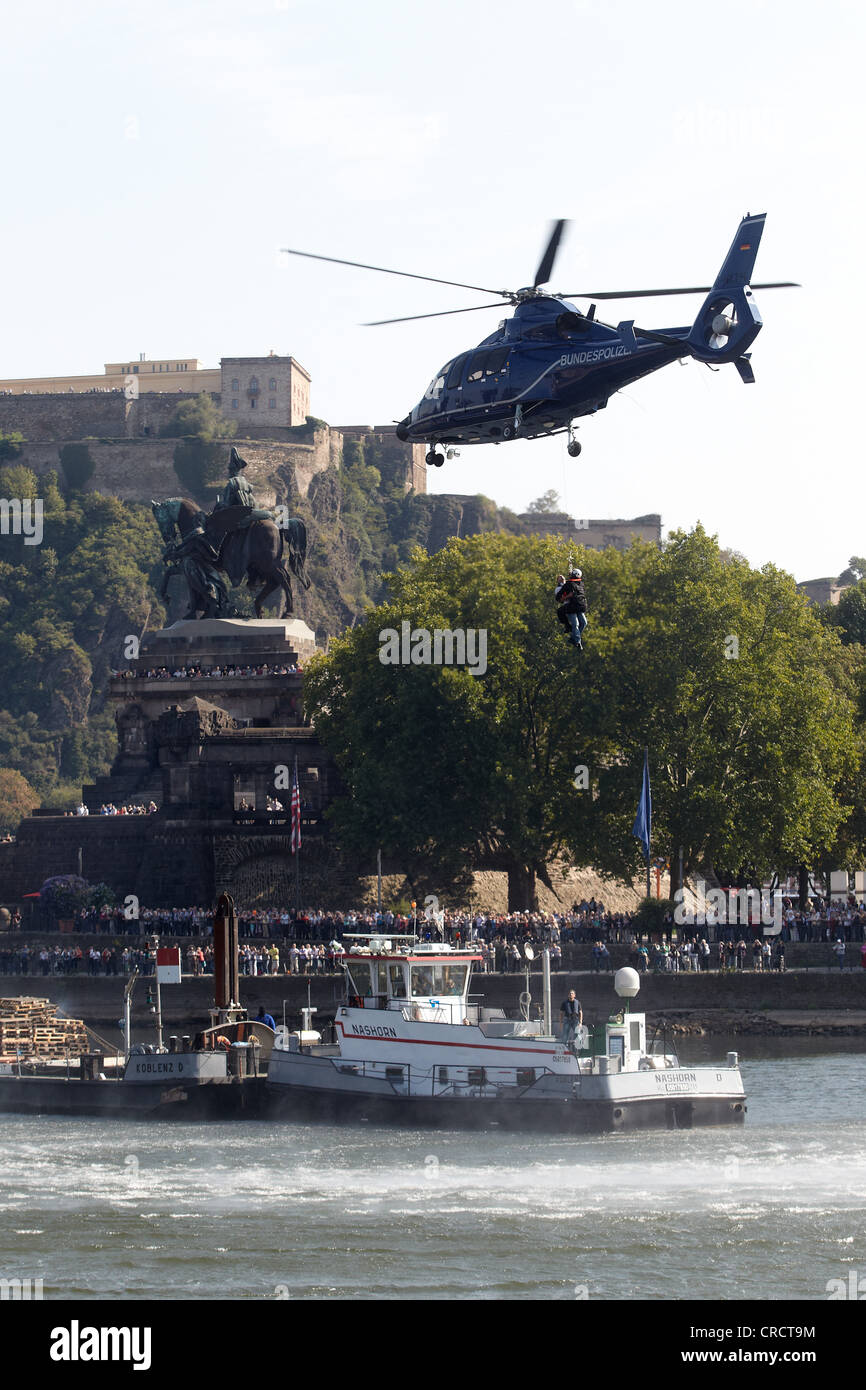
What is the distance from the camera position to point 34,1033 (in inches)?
2498

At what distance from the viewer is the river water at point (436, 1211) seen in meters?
36.4

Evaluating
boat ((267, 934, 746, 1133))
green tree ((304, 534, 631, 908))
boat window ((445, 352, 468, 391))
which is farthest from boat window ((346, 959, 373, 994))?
green tree ((304, 534, 631, 908))

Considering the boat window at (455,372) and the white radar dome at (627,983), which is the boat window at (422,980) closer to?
the white radar dome at (627,983)

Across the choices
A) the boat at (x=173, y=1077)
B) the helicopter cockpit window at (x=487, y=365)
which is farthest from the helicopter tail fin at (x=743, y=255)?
the boat at (x=173, y=1077)

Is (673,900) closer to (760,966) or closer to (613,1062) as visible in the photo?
(760,966)

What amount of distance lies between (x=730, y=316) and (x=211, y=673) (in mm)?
57421

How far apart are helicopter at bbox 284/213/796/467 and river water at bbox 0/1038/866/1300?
14156mm

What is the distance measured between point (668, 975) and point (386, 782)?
1522 cm

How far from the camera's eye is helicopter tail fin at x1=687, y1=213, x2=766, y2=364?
41344 mm

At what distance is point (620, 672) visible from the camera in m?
81.4

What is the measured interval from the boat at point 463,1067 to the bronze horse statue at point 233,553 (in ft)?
149

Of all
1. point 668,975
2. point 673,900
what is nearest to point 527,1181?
point 668,975

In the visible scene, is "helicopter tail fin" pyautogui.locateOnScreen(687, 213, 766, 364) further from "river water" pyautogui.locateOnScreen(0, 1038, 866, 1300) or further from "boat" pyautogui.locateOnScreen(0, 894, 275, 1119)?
"boat" pyautogui.locateOnScreen(0, 894, 275, 1119)

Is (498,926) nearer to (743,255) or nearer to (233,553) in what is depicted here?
(233,553)
